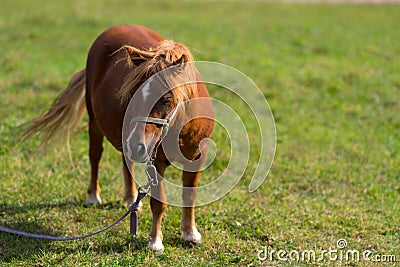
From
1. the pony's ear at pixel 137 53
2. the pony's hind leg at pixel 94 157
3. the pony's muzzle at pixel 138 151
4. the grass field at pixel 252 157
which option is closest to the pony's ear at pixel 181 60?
the pony's ear at pixel 137 53

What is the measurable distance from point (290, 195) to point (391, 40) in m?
7.20

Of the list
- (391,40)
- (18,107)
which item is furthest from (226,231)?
(391,40)

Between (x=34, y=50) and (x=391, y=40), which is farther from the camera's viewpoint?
(x=391, y=40)

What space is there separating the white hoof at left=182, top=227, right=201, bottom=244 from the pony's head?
1157 millimetres

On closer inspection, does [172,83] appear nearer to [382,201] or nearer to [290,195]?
[290,195]

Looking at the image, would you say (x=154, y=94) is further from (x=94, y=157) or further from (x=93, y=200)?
(x=93, y=200)

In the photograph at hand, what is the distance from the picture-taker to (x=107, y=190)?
589 cm

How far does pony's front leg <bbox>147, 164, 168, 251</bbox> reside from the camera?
4.59 m

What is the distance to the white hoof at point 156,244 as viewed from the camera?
15.2ft

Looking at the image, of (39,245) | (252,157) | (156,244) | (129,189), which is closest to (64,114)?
(129,189)

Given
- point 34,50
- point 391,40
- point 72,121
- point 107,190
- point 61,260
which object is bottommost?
point 61,260

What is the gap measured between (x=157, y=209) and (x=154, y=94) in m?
1.19

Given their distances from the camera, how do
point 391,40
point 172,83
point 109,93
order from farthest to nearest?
point 391,40 < point 109,93 < point 172,83

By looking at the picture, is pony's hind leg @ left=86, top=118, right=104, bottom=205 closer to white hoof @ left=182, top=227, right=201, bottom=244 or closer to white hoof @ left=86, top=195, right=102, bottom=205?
white hoof @ left=86, top=195, right=102, bottom=205
